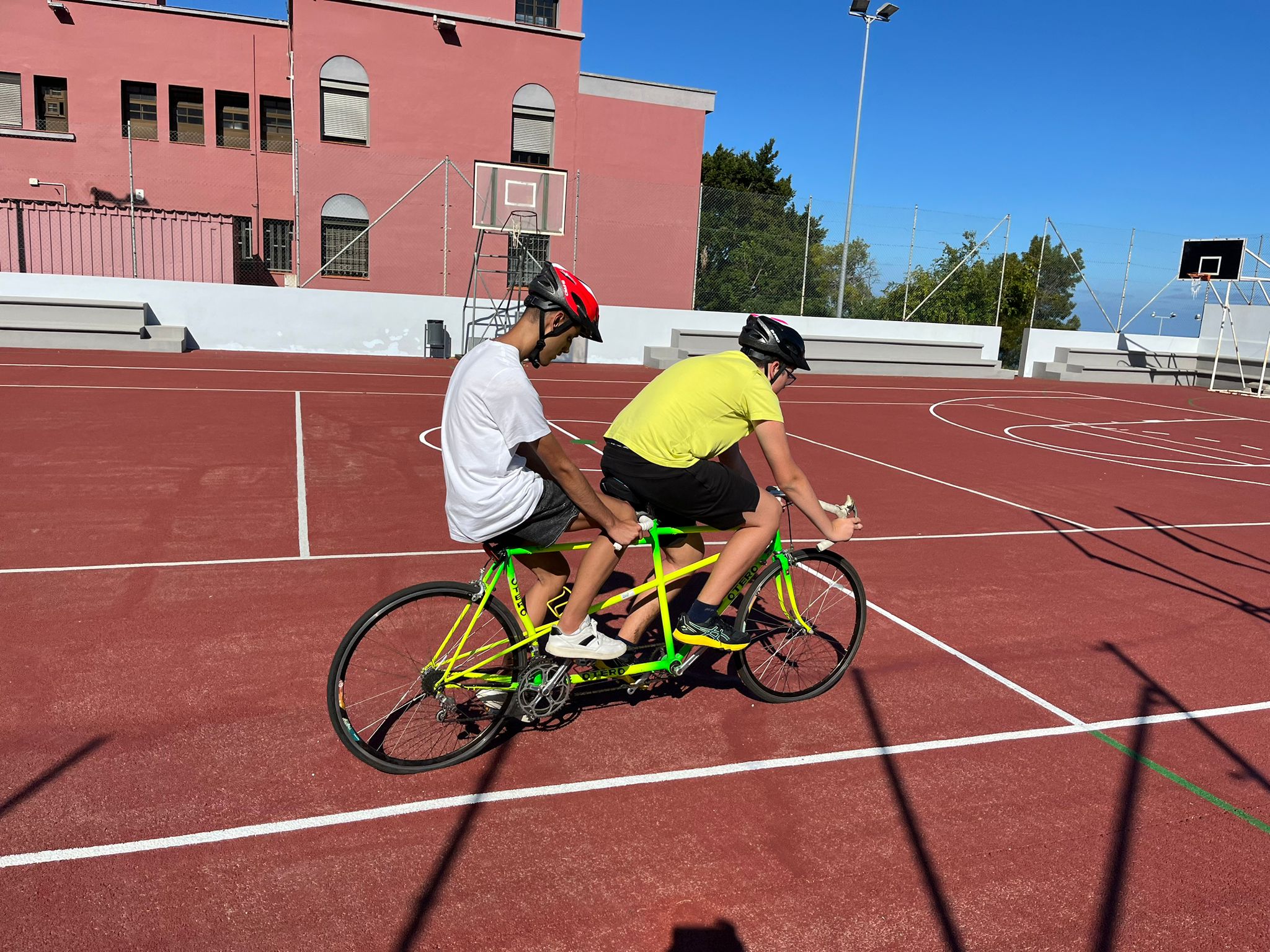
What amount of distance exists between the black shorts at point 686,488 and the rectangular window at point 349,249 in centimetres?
2691

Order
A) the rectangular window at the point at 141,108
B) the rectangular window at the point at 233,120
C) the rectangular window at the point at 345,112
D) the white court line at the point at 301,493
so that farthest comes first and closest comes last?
the rectangular window at the point at 233,120 < the rectangular window at the point at 141,108 < the rectangular window at the point at 345,112 < the white court line at the point at 301,493

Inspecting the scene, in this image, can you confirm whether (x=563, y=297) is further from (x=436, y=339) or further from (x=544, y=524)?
(x=436, y=339)

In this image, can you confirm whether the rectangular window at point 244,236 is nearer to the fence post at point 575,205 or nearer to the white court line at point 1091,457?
the fence post at point 575,205

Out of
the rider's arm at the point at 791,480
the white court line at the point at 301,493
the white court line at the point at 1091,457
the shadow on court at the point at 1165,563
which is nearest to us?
the rider's arm at the point at 791,480

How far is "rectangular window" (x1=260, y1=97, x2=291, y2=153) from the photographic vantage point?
30938 millimetres

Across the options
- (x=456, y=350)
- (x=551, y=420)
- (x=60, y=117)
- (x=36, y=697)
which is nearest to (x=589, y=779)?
(x=36, y=697)

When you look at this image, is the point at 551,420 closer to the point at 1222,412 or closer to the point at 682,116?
the point at 1222,412

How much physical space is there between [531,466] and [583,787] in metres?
1.37

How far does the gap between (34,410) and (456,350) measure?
1276 cm

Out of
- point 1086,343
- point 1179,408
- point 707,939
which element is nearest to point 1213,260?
point 1086,343

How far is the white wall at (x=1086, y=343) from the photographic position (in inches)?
1222

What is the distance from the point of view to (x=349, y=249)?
29.0m

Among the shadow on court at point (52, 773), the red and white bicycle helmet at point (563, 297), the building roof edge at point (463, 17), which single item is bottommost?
the shadow on court at point (52, 773)

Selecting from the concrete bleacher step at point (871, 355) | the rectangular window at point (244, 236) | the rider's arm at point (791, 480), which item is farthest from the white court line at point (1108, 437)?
the rectangular window at point (244, 236)
